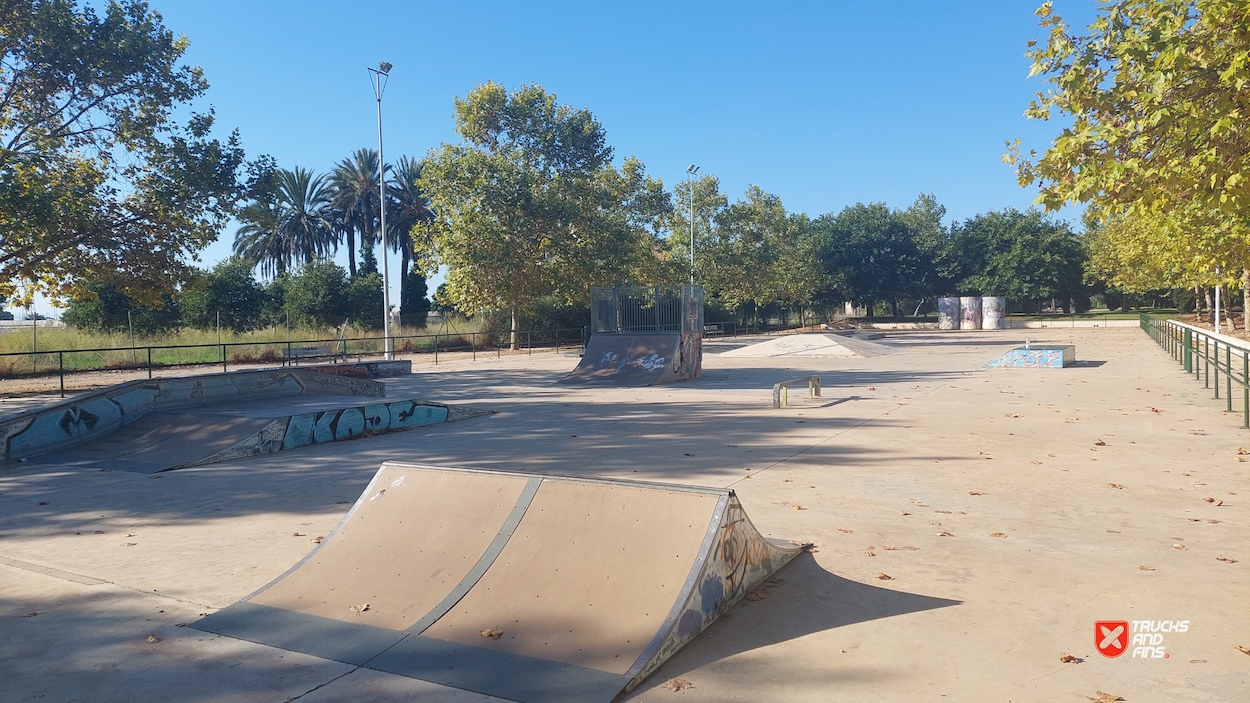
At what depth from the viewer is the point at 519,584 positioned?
4.43 m

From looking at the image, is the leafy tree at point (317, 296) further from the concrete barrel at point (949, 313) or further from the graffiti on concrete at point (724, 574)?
the concrete barrel at point (949, 313)

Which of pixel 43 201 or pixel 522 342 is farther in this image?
pixel 522 342

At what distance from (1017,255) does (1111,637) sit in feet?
230

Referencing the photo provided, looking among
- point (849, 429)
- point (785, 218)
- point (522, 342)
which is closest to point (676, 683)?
point (849, 429)

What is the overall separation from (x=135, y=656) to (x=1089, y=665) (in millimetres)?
4739

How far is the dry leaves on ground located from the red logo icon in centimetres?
208

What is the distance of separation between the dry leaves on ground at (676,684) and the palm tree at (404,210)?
4918 centimetres

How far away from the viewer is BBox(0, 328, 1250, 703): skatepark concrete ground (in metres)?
3.65

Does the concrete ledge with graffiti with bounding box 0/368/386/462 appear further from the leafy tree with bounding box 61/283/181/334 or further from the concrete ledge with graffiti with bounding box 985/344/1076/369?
the leafy tree with bounding box 61/283/181/334

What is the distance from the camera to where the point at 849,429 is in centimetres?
1154

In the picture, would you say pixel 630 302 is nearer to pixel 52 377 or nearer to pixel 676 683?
pixel 52 377

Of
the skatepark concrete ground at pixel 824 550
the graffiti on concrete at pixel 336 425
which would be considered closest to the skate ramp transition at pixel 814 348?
the skatepark concrete ground at pixel 824 550

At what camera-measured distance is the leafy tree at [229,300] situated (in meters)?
38.2

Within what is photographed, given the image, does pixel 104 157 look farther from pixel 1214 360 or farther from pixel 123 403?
pixel 1214 360
